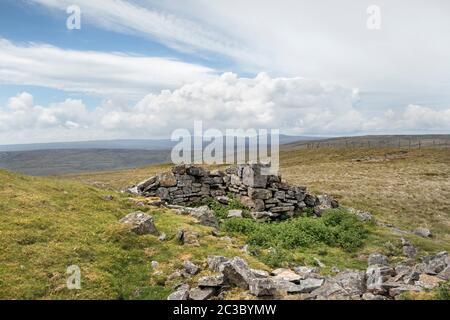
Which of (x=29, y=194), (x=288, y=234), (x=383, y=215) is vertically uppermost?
(x=29, y=194)

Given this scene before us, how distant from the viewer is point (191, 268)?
48.9 ft

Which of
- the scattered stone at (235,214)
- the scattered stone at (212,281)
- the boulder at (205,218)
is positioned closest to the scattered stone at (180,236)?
the boulder at (205,218)

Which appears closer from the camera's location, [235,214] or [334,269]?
[334,269]

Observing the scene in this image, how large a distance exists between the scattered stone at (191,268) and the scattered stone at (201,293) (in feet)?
5.89

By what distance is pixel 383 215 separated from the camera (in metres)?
39.5

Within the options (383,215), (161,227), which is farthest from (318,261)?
(383,215)

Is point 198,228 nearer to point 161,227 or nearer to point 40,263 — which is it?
point 161,227

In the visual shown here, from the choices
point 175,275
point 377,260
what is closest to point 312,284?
point 175,275

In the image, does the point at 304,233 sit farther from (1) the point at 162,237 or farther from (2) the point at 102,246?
(2) the point at 102,246

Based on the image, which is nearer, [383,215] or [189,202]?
[189,202]

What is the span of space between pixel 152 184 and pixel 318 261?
53.8ft

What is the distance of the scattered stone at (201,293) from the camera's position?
12359 millimetres

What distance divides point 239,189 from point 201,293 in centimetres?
1835

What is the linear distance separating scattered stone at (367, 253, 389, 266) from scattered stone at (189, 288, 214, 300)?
1084 centimetres
